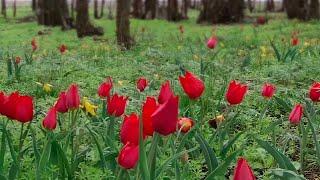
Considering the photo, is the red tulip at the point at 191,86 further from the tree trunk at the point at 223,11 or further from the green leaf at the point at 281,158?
the tree trunk at the point at 223,11

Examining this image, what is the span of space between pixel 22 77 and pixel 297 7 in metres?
15.0

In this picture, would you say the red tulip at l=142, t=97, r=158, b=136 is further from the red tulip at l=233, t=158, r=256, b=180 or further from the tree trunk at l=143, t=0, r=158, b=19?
the tree trunk at l=143, t=0, r=158, b=19

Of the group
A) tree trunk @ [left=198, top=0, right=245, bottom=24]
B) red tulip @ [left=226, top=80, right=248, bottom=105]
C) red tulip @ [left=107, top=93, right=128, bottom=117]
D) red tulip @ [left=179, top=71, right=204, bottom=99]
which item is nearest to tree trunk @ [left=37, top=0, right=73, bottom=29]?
tree trunk @ [left=198, top=0, right=245, bottom=24]

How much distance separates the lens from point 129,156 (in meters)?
1.72

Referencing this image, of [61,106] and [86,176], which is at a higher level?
[61,106]

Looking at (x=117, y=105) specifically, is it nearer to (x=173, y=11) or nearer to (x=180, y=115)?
(x=180, y=115)

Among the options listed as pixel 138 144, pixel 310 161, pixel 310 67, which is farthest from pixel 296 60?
pixel 138 144

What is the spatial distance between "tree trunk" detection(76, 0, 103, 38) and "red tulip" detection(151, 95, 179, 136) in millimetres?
14500

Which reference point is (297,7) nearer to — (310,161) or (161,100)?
(310,161)

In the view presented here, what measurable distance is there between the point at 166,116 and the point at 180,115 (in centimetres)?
231

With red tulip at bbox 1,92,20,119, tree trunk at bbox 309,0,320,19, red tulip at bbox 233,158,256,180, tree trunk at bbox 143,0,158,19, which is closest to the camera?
red tulip at bbox 233,158,256,180

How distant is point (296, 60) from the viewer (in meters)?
7.70

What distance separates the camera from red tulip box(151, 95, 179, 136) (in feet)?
5.10

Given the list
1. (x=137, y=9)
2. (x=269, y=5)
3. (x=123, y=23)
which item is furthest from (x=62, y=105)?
(x=269, y=5)
